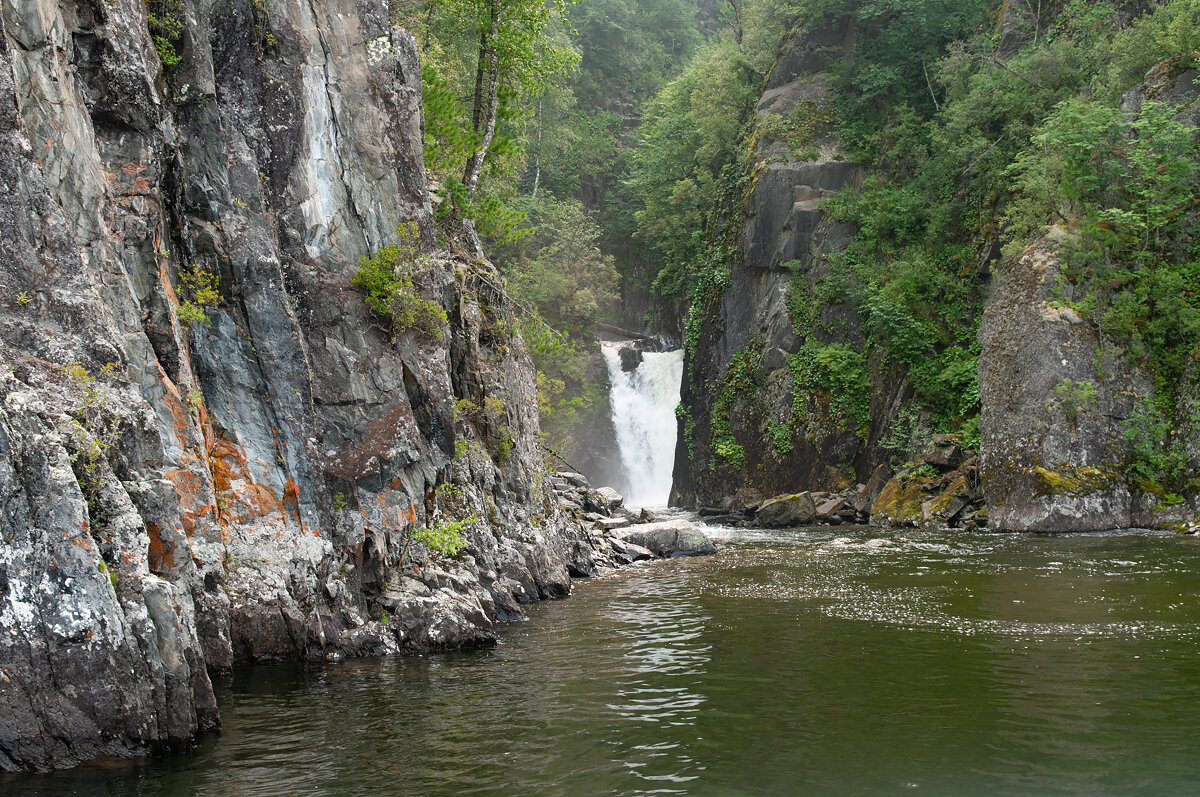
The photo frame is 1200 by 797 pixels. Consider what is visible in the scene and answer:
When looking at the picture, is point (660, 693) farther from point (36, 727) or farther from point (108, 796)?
point (36, 727)

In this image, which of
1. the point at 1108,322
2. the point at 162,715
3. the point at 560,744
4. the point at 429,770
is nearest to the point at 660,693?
the point at 560,744

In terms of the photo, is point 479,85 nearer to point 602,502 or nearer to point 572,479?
point 602,502

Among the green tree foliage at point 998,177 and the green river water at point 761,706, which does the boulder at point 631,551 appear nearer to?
the green river water at point 761,706

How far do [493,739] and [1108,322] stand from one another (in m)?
20.0

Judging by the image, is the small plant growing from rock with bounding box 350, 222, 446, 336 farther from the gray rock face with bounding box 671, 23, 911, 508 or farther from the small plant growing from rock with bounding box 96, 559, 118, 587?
the gray rock face with bounding box 671, 23, 911, 508

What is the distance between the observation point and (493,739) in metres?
7.34

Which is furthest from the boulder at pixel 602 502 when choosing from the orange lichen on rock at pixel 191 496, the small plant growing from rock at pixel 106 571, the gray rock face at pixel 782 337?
the small plant growing from rock at pixel 106 571

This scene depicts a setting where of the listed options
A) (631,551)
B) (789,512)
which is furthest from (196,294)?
(789,512)

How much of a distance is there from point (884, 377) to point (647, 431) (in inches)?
513

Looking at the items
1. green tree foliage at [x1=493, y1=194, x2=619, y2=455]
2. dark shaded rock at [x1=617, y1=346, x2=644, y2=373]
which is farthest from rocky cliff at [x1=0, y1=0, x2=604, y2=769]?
dark shaded rock at [x1=617, y1=346, x2=644, y2=373]

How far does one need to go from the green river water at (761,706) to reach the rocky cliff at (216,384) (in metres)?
0.80

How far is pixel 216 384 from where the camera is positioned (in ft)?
34.7

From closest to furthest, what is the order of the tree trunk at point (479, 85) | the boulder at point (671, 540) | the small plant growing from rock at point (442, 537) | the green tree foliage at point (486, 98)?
1. the small plant growing from rock at point (442, 537)
2. the green tree foliage at point (486, 98)
3. the tree trunk at point (479, 85)
4. the boulder at point (671, 540)

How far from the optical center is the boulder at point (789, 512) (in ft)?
86.7
